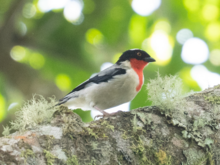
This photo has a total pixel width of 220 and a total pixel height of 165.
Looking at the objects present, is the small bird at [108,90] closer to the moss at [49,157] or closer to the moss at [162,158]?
the moss at [162,158]

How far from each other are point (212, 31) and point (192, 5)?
624mm

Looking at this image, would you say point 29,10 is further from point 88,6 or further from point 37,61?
point 88,6

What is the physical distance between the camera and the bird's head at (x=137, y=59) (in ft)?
14.0

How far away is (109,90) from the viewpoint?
3639 millimetres

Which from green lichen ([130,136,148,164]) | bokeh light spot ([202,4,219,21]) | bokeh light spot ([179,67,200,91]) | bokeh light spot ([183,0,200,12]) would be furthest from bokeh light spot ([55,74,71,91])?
green lichen ([130,136,148,164])

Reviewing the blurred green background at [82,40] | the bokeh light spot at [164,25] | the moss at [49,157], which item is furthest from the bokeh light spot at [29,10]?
the moss at [49,157]

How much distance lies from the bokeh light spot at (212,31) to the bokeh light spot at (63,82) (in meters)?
2.65

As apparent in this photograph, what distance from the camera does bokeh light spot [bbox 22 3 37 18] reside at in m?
4.72

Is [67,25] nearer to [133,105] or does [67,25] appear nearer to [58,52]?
[58,52]

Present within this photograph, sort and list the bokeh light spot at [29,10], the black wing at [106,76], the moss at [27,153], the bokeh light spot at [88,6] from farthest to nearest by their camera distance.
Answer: the bokeh light spot at [88,6]
the bokeh light spot at [29,10]
the black wing at [106,76]
the moss at [27,153]

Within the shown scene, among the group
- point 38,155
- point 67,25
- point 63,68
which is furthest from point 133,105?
point 38,155

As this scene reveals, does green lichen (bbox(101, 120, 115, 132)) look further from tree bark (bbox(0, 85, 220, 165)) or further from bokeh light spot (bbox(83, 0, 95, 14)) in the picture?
bokeh light spot (bbox(83, 0, 95, 14))

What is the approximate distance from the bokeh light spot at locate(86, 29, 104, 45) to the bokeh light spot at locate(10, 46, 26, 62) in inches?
45.6

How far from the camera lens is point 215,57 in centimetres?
520
